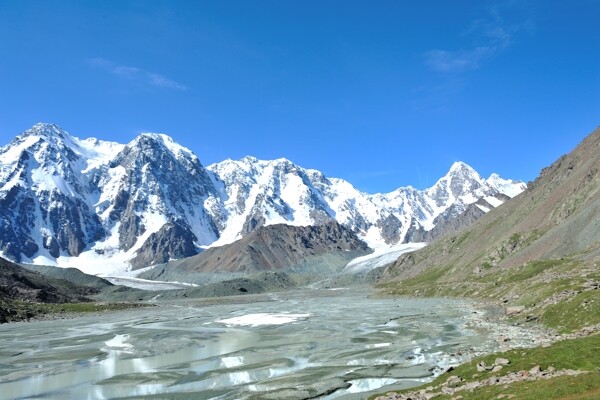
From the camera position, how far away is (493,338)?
54.6m

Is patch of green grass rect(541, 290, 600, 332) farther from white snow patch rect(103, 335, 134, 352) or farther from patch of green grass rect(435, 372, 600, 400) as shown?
white snow patch rect(103, 335, 134, 352)

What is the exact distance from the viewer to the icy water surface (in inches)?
1640

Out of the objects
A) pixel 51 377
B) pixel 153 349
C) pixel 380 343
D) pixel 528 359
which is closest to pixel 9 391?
pixel 51 377

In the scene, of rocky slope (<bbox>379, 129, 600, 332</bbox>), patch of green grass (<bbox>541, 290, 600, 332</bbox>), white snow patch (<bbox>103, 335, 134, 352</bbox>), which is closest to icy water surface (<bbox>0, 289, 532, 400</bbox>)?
white snow patch (<bbox>103, 335, 134, 352</bbox>)

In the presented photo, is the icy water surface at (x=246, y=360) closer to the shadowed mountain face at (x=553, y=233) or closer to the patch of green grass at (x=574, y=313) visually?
the patch of green grass at (x=574, y=313)

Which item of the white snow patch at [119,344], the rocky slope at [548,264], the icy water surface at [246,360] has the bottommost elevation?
the icy water surface at [246,360]

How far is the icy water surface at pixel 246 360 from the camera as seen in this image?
41.7m

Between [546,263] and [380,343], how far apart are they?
71.7 m

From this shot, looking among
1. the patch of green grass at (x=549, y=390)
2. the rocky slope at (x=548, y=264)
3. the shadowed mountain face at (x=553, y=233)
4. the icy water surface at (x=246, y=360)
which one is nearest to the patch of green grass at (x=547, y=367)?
the patch of green grass at (x=549, y=390)

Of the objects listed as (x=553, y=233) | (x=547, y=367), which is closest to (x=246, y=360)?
(x=547, y=367)

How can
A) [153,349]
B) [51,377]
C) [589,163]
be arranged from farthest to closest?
[589,163] < [153,349] < [51,377]

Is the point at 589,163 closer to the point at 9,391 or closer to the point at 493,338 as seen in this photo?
the point at 493,338

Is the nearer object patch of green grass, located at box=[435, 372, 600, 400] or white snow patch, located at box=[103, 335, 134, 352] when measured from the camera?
patch of green grass, located at box=[435, 372, 600, 400]

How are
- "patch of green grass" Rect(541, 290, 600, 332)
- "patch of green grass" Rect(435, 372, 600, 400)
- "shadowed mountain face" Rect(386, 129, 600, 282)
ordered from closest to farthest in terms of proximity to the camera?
"patch of green grass" Rect(435, 372, 600, 400), "patch of green grass" Rect(541, 290, 600, 332), "shadowed mountain face" Rect(386, 129, 600, 282)
